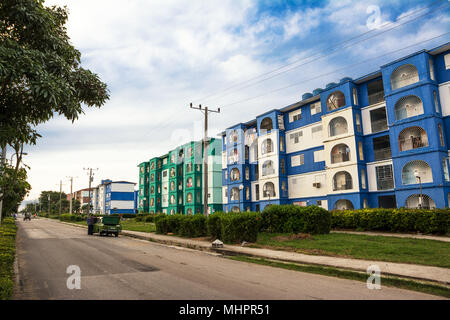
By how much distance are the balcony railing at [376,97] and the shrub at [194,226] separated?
68.5ft

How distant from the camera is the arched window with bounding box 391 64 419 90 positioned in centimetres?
2695

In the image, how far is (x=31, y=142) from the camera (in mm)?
6871

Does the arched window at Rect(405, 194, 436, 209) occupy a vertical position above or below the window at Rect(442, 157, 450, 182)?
below

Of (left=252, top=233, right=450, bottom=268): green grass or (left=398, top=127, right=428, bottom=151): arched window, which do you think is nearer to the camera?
(left=252, top=233, right=450, bottom=268): green grass

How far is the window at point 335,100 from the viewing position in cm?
3309

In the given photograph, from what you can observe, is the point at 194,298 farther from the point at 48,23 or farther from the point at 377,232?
the point at 377,232

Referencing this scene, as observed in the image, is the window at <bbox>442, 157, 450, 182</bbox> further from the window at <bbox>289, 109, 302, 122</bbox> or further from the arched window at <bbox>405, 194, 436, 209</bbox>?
the window at <bbox>289, 109, 302, 122</bbox>

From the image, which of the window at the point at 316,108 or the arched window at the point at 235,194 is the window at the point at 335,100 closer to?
the window at the point at 316,108

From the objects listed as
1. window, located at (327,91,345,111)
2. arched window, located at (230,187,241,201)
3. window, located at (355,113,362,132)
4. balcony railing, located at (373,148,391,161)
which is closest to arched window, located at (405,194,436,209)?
balcony railing, located at (373,148,391,161)

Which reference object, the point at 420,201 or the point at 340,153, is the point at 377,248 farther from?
the point at 340,153

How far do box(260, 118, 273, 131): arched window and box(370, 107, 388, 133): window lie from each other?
1332 centimetres

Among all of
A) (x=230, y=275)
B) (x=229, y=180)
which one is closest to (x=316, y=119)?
(x=229, y=180)

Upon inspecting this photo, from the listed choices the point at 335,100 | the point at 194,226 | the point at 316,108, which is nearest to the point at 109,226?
the point at 194,226

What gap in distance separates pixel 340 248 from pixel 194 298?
9648 mm
